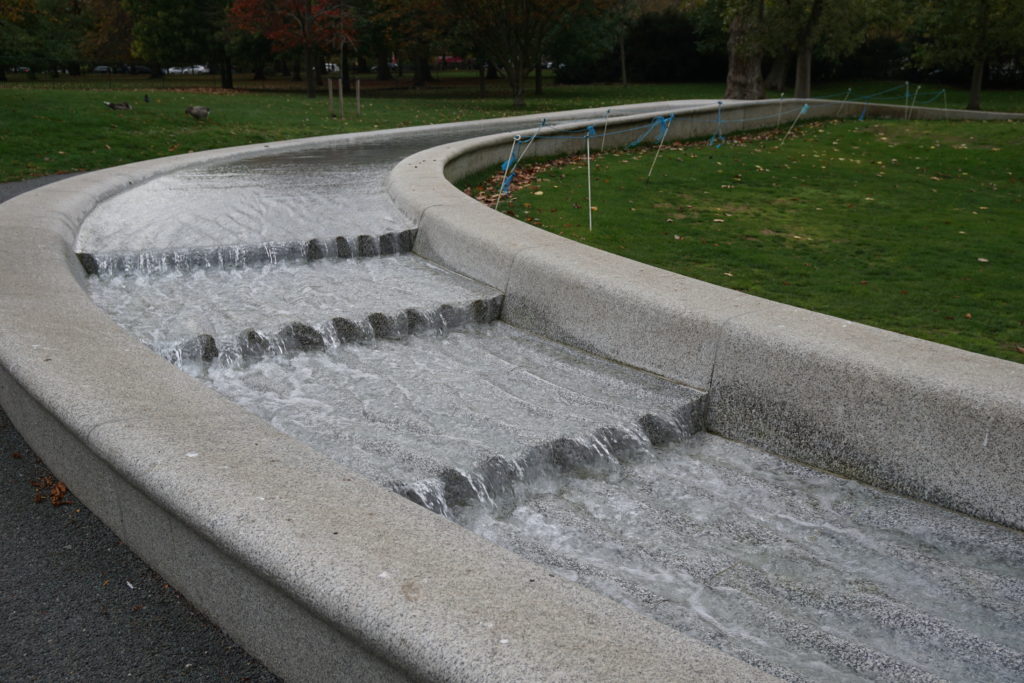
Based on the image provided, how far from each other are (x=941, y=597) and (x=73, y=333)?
4.42 metres

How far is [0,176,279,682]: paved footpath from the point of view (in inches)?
117

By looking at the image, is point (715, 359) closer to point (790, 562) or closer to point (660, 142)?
point (790, 562)

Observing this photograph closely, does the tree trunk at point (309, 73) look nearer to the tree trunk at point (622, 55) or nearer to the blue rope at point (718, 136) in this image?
the tree trunk at point (622, 55)

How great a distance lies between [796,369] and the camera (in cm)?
488

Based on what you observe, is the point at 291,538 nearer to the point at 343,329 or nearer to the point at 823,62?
the point at 343,329

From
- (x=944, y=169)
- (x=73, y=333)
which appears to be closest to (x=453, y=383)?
(x=73, y=333)

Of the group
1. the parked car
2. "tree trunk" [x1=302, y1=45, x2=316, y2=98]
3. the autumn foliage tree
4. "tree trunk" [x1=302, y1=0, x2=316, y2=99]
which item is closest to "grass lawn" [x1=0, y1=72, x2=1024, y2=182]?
"tree trunk" [x1=302, y1=45, x2=316, y2=98]

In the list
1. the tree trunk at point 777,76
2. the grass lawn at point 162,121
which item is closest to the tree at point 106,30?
the grass lawn at point 162,121

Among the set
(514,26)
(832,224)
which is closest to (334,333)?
(832,224)

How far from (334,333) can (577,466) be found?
2.23 meters

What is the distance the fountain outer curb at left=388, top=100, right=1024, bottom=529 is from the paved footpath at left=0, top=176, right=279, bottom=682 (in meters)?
3.16

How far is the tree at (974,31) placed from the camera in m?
25.0

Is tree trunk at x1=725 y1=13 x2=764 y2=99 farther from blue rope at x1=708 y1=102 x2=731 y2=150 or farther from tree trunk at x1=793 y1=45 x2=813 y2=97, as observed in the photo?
blue rope at x1=708 y1=102 x2=731 y2=150

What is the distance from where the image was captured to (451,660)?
2402 millimetres
